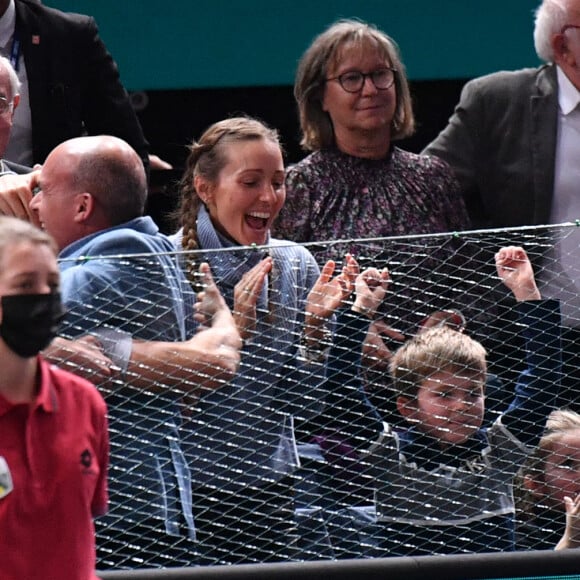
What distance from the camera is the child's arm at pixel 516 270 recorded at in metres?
3.58

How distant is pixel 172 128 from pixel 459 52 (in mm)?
1048

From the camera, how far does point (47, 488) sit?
104 inches

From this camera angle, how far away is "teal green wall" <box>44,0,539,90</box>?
5312 mm

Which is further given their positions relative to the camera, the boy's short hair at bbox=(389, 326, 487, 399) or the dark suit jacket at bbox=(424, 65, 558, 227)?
the dark suit jacket at bbox=(424, 65, 558, 227)

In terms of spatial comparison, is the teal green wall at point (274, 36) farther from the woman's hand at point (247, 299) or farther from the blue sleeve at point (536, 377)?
the woman's hand at point (247, 299)

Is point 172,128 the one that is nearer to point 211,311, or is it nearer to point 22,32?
point 22,32

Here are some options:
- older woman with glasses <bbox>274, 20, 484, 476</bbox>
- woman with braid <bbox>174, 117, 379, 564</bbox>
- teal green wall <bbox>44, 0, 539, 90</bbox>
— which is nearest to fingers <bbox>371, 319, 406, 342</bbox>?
woman with braid <bbox>174, 117, 379, 564</bbox>

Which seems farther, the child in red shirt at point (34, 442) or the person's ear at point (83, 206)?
the person's ear at point (83, 206)

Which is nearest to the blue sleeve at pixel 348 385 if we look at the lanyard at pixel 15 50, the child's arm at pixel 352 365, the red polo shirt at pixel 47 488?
the child's arm at pixel 352 365

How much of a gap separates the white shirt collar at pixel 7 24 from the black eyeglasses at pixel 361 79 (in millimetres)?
883

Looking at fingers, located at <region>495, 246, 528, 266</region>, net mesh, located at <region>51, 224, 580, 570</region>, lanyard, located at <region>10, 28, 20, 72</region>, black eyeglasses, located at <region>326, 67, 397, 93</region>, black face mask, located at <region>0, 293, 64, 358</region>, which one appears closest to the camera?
black face mask, located at <region>0, 293, 64, 358</region>

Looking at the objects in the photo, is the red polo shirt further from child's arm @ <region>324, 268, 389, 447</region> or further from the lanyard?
the lanyard

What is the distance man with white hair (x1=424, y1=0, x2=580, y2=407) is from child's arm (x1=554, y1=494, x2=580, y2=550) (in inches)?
36.2

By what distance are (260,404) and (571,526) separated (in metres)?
0.78
